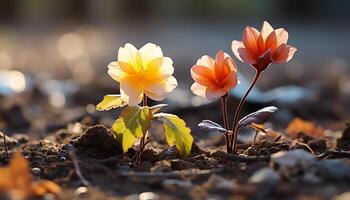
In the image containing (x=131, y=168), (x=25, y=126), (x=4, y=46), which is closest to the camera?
(x=131, y=168)

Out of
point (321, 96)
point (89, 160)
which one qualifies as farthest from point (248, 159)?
point (321, 96)

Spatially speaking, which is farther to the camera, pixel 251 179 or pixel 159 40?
pixel 159 40

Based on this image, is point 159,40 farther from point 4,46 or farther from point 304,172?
point 304,172

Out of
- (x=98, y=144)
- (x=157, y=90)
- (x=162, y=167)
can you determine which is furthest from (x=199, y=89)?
(x=98, y=144)

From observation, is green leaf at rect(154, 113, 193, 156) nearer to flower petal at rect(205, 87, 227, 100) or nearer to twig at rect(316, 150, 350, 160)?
flower petal at rect(205, 87, 227, 100)

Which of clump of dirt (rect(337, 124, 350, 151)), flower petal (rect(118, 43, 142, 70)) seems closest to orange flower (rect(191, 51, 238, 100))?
flower petal (rect(118, 43, 142, 70))

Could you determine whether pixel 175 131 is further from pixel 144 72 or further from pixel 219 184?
pixel 219 184
